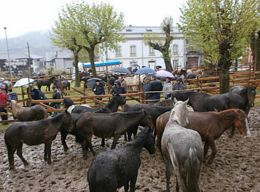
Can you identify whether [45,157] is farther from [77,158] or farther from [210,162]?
[210,162]

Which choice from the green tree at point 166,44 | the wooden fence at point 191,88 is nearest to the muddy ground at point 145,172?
the wooden fence at point 191,88

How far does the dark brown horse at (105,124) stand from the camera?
612cm

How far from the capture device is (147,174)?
537 centimetres

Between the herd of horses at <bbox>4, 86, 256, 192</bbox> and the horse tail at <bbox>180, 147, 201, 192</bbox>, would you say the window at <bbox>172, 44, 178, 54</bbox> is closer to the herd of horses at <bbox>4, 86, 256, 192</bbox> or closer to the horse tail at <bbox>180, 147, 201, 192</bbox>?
the herd of horses at <bbox>4, 86, 256, 192</bbox>

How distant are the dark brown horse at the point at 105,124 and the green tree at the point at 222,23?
4.17 meters

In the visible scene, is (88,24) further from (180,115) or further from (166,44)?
(180,115)

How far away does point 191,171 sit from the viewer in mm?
3740

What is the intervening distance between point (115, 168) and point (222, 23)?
650 centimetres

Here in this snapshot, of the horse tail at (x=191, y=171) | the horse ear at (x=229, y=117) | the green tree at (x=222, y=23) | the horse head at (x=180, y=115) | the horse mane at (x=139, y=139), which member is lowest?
the horse tail at (x=191, y=171)

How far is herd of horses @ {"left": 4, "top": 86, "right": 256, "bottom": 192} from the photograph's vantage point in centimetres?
375

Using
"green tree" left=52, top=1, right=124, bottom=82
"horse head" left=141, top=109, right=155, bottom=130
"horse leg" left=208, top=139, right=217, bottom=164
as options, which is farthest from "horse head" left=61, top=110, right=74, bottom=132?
"green tree" left=52, top=1, right=124, bottom=82

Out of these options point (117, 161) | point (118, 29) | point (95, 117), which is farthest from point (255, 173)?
point (118, 29)

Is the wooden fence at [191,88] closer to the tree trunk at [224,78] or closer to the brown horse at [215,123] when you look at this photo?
the tree trunk at [224,78]

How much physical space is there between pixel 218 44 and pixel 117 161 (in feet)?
21.3
